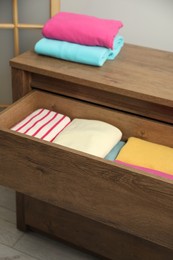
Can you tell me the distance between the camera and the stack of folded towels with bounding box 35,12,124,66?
1.17 meters

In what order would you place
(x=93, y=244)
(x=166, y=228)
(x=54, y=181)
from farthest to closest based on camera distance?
1. (x=93, y=244)
2. (x=54, y=181)
3. (x=166, y=228)

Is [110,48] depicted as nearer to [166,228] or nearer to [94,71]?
[94,71]

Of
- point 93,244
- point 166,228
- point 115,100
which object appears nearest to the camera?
point 166,228

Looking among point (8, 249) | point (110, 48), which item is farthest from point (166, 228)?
point (8, 249)

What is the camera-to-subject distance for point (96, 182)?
0.94 m

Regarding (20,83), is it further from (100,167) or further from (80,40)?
(100,167)

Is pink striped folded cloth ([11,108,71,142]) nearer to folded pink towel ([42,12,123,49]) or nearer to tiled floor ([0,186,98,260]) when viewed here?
folded pink towel ([42,12,123,49])

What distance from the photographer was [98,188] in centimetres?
94

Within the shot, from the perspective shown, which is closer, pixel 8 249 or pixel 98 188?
pixel 98 188

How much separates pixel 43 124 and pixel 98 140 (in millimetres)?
182

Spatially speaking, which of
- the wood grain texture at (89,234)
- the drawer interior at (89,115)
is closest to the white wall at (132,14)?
the drawer interior at (89,115)

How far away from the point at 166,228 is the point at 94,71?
50 centimetres

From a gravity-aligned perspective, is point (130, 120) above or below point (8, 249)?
above

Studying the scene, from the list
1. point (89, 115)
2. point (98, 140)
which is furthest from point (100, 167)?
point (89, 115)
